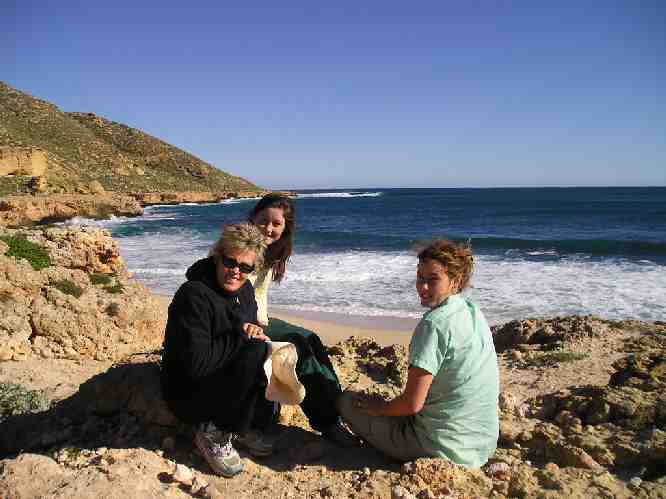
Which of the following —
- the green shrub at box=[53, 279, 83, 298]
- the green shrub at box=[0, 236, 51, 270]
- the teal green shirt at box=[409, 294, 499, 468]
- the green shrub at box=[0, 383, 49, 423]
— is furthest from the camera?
the green shrub at box=[0, 236, 51, 270]

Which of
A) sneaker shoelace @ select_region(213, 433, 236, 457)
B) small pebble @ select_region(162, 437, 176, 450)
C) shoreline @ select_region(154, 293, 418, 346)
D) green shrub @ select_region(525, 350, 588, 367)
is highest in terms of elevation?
sneaker shoelace @ select_region(213, 433, 236, 457)

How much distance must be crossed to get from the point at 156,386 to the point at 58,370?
6.08ft

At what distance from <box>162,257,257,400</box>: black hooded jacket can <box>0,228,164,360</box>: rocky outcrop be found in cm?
267

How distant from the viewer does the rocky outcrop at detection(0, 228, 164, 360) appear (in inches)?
183

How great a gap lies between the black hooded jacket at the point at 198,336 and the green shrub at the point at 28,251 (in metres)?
3.63

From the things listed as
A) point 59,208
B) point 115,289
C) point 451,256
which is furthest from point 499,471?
point 59,208

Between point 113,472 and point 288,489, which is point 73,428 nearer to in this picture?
point 113,472

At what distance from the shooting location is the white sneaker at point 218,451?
2649 mm

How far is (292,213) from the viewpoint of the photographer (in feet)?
13.2

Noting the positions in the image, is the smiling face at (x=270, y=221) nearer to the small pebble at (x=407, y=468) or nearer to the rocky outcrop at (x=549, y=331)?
the small pebble at (x=407, y=468)

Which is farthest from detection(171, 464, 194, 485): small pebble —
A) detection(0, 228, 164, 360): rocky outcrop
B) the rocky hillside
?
the rocky hillside

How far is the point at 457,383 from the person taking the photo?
8.18 feet

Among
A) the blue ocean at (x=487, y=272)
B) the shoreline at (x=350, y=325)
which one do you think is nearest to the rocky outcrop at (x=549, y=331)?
the shoreline at (x=350, y=325)

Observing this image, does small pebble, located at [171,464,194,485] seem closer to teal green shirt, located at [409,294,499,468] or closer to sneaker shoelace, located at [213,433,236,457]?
sneaker shoelace, located at [213,433,236,457]
